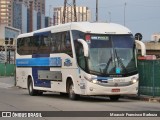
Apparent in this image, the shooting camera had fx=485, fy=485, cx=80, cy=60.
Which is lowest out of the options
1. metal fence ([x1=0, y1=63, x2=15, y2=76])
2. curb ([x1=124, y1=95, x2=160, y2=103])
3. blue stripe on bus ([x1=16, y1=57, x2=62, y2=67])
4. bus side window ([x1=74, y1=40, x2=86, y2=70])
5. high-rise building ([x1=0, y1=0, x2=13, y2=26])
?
→ metal fence ([x1=0, y1=63, x2=15, y2=76])

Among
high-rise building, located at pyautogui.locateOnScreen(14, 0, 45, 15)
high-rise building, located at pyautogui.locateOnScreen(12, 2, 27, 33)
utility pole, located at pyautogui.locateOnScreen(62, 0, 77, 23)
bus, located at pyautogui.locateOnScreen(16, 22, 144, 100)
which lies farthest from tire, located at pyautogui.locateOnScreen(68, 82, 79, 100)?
high-rise building, located at pyautogui.locateOnScreen(12, 2, 27, 33)

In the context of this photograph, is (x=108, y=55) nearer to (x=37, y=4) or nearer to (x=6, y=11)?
(x=37, y=4)

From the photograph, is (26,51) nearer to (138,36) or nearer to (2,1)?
(138,36)

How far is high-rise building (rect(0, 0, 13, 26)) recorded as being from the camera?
127 m

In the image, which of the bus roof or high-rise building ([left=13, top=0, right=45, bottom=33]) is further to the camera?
high-rise building ([left=13, top=0, right=45, bottom=33])

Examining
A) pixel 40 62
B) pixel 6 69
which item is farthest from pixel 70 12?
pixel 40 62

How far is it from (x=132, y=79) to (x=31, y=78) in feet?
28.2

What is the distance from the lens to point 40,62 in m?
26.7

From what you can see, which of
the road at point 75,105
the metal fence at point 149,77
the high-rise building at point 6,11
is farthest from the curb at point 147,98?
the high-rise building at point 6,11

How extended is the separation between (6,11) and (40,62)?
10410 centimetres

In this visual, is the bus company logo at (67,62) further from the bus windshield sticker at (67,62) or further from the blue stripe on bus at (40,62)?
the blue stripe on bus at (40,62)

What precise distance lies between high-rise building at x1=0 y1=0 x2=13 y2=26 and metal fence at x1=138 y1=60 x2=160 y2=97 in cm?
10444

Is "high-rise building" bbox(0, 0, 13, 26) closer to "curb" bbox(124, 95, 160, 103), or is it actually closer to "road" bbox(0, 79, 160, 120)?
"curb" bbox(124, 95, 160, 103)

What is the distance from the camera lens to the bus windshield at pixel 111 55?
2131 cm
